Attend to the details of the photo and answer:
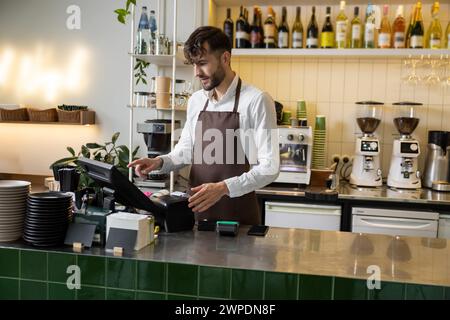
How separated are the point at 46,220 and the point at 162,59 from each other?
2323mm

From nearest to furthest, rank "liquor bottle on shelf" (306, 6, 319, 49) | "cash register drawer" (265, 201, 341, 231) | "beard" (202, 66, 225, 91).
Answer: "beard" (202, 66, 225, 91) < "cash register drawer" (265, 201, 341, 231) < "liquor bottle on shelf" (306, 6, 319, 49)

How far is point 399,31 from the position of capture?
12.2 ft

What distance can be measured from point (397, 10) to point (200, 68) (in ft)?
7.40

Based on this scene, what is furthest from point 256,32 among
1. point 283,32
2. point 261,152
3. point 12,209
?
point 12,209

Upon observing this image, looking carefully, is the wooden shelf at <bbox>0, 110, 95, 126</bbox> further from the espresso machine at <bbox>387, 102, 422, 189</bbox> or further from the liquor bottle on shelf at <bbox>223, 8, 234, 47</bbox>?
the espresso machine at <bbox>387, 102, 422, 189</bbox>

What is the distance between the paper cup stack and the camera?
12.6 ft

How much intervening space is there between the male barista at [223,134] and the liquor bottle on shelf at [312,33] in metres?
1.62

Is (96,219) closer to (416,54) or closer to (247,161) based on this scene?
(247,161)

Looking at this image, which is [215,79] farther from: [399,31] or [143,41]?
[399,31]

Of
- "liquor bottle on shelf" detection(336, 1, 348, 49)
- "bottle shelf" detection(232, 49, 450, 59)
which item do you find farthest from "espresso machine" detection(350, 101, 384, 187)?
"liquor bottle on shelf" detection(336, 1, 348, 49)

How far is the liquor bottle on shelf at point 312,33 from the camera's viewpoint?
12.5 ft

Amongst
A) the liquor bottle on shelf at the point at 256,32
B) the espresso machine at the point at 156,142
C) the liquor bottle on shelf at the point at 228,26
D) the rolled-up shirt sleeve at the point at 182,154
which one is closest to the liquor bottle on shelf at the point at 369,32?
the liquor bottle on shelf at the point at 256,32

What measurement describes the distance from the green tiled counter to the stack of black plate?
0.14 ft
